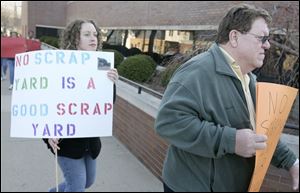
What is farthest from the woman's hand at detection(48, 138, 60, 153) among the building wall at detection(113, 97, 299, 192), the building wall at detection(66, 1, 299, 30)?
the building wall at detection(66, 1, 299, 30)

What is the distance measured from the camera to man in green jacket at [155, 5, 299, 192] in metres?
1.76

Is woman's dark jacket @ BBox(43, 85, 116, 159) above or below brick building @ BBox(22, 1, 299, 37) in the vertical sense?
below

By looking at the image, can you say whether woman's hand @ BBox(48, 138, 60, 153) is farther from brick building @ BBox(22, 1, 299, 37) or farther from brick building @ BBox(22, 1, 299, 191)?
brick building @ BBox(22, 1, 299, 37)

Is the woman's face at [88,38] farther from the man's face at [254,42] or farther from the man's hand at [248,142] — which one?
the man's hand at [248,142]

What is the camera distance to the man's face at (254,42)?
1.88 meters

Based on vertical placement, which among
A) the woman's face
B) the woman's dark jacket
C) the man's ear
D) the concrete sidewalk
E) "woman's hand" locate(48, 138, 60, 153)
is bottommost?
the concrete sidewalk

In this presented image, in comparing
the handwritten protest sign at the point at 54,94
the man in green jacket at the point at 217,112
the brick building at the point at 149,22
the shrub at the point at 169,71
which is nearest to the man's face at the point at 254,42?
the man in green jacket at the point at 217,112

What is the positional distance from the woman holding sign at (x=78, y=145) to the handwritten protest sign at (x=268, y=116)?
1.46 meters

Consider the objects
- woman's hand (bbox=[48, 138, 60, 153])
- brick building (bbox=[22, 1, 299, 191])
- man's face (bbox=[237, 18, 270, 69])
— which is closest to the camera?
man's face (bbox=[237, 18, 270, 69])

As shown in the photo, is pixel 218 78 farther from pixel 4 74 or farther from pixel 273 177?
pixel 4 74

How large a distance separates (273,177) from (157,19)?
10611 mm

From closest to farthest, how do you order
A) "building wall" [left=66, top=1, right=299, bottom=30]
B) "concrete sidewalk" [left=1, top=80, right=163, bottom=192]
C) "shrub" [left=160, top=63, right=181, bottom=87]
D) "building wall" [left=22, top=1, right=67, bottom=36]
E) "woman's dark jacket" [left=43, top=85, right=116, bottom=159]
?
"shrub" [left=160, top=63, right=181, bottom=87] < "woman's dark jacket" [left=43, top=85, right=116, bottom=159] < "concrete sidewalk" [left=1, top=80, right=163, bottom=192] < "building wall" [left=66, top=1, right=299, bottom=30] < "building wall" [left=22, top=1, right=67, bottom=36]

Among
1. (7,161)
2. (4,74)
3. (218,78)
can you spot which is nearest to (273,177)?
(218,78)

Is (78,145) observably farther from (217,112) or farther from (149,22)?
(149,22)
